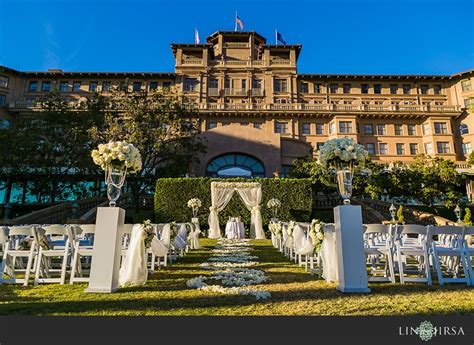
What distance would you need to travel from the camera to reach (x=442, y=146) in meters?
37.5

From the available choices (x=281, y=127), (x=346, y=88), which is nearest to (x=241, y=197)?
(x=281, y=127)

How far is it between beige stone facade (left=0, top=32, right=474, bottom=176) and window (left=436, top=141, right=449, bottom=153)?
0.10m

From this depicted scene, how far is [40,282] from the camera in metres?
6.43

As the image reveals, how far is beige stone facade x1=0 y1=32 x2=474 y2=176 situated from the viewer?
1467 inches

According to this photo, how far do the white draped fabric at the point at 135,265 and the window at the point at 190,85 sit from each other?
35.4 metres

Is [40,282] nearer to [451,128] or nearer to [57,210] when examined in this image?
[57,210]

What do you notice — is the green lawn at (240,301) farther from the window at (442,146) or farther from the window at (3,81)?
the window at (3,81)

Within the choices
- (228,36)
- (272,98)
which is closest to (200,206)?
(272,98)

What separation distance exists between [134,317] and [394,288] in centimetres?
459

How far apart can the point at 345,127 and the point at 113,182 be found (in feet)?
115

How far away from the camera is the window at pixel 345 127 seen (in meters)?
37.3

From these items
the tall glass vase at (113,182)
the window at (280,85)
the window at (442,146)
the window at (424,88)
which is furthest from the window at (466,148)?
the tall glass vase at (113,182)

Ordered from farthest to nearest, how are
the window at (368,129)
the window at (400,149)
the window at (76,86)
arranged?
the window at (76,86) → the window at (368,129) → the window at (400,149)

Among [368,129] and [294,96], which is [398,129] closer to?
[368,129]
